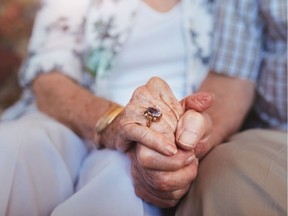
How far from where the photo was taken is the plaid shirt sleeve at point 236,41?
85 centimetres

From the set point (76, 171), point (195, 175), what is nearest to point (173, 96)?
point (195, 175)

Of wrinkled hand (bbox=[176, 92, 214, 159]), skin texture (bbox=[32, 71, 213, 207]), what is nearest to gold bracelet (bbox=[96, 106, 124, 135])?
skin texture (bbox=[32, 71, 213, 207])

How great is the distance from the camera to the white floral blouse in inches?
33.3

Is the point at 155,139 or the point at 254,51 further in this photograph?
the point at 254,51

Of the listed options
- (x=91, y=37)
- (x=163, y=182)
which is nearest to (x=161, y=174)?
(x=163, y=182)

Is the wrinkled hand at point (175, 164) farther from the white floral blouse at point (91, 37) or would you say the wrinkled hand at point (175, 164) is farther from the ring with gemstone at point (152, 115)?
the white floral blouse at point (91, 37)

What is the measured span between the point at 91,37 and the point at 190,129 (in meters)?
0.35

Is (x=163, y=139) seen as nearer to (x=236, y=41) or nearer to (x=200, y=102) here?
(x=200, y=102)

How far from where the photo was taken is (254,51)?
0.86 m

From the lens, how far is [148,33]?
812 mm

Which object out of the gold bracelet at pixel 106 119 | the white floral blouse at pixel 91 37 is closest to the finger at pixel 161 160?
the gold bracelet at pixel 106 119

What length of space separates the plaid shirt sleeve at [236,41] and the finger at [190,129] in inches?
10.4

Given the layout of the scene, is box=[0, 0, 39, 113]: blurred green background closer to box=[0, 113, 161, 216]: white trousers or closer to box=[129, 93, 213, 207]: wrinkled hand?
box=[0, 113, 161, 216]: white trousers

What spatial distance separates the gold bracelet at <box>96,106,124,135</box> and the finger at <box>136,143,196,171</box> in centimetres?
13
